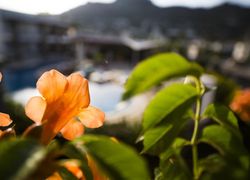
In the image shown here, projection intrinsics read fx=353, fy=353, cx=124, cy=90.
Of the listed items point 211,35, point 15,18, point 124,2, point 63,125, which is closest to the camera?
point 63,125

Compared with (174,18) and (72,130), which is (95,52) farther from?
(174,18)

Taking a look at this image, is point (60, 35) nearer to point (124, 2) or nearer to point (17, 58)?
point (17, 58)

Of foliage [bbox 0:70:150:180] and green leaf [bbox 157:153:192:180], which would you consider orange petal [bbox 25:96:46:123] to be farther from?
green leaf [bbox 157:153:192:180]

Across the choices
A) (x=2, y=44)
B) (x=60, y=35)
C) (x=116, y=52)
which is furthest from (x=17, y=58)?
(x=116, y=52)

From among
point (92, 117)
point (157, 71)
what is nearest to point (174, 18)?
point (92, 117)

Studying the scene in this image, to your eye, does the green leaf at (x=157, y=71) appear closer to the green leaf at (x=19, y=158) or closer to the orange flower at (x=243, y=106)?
the green leaf at (x=19, y=158)

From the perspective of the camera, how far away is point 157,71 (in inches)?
8.6

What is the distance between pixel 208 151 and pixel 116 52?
2168 centimetres

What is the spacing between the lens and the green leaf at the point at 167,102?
0.28 metres

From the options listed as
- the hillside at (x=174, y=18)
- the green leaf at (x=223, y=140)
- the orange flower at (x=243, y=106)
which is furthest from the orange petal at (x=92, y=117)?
the hillside at (x=174, y=18)

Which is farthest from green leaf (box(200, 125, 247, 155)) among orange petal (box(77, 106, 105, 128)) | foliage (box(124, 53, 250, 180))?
orange petal (box(77, 106, 105, 128))

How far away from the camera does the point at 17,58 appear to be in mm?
17688

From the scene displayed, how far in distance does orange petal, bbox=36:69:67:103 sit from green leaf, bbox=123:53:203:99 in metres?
0.11

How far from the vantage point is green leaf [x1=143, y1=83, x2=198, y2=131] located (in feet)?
0.91
